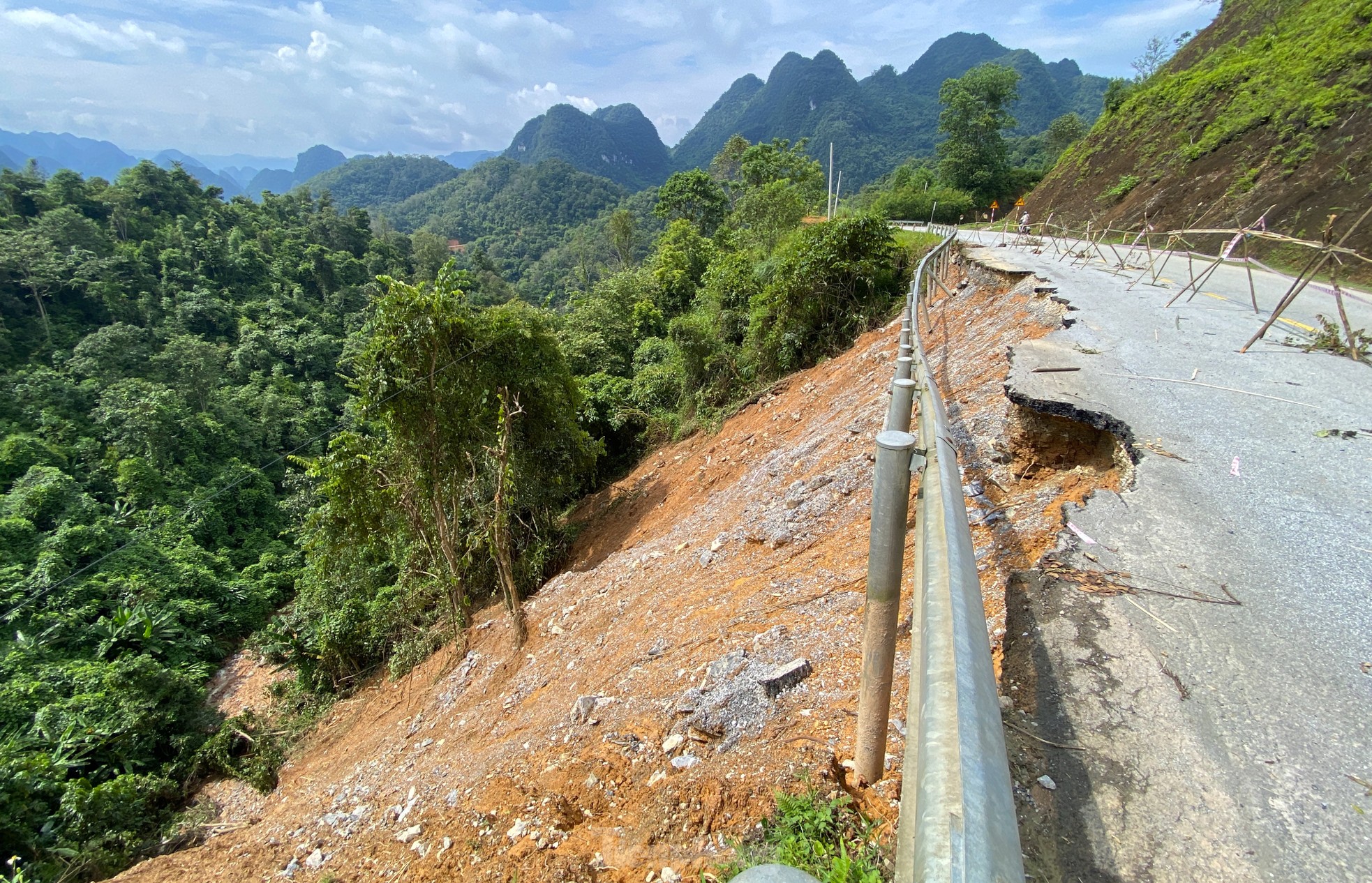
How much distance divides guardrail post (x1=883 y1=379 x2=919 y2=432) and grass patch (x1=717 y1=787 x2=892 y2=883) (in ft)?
4.59

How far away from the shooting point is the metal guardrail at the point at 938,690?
31.6 inches

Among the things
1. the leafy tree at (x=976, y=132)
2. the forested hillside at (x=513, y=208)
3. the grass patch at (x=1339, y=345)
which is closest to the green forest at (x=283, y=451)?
the grass patch at (x=1339, y=345)

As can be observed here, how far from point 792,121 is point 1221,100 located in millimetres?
176950

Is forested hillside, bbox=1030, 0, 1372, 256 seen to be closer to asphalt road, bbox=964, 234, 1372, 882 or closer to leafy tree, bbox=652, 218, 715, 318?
asphalt road, bbox=964, 234, 1372, 882

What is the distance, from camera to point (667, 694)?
3.65 m

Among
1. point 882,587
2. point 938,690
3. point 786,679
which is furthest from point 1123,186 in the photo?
point 938,690

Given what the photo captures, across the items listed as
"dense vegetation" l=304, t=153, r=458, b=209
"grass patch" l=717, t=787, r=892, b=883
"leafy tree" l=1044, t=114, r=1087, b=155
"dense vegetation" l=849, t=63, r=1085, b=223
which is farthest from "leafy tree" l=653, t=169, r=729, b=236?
"dense vegetation" l=304, t=153, r=458, b=209

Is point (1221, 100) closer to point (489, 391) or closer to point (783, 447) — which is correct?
point (783, 447)

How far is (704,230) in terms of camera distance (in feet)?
121

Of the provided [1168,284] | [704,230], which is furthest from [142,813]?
[704,230]

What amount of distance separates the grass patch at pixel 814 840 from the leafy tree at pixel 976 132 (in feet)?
→ 136

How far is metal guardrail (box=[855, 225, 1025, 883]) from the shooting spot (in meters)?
0.80

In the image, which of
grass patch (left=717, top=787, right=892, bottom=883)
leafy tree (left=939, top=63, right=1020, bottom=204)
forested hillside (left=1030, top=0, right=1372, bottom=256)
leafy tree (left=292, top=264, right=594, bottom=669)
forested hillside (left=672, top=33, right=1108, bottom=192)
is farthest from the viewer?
forested hillside (left=672, top=33, right=1108, bottom=192)

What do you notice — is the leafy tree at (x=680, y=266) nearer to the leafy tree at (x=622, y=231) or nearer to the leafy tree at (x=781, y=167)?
the leafy tree at (x=781, y=167)
